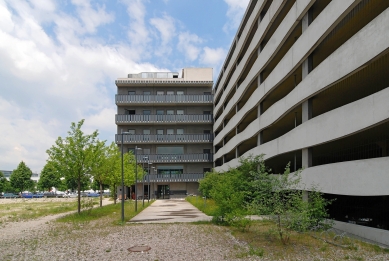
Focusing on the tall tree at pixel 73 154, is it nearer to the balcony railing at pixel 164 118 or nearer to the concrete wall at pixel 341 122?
the concrete wall at pixel 341 122

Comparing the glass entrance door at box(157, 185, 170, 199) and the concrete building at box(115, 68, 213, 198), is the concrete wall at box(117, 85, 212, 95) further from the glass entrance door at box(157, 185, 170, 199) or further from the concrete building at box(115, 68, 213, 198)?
the glass entrance door at box(157, 185, 170, 199)

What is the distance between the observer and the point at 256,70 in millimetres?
29344

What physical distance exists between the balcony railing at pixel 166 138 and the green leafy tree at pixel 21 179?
4086cm

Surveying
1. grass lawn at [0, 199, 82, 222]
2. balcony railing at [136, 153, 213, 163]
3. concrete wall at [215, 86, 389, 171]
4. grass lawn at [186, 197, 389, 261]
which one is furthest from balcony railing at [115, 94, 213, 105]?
grass lawn at [186, 197, 389, 261]

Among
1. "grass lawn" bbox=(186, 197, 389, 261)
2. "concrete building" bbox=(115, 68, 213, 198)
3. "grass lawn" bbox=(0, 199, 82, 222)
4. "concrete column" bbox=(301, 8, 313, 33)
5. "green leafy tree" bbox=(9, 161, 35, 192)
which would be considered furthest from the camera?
"green leafy tree" bbox=(9, 161, 35, 192)

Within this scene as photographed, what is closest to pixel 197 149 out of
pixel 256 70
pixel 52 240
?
pixel 256 70

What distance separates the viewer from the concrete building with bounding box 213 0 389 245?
1387 centimetres

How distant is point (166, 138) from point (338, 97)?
38624 millimetres

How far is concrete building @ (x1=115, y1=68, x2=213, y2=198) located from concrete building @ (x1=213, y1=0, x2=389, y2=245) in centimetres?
2810

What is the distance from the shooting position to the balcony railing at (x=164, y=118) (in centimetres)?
5575

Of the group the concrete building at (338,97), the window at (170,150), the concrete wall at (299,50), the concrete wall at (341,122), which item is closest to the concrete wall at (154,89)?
the window at (170,150)

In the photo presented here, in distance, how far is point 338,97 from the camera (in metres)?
20.1

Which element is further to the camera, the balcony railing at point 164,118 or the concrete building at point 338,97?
the balcony railing at point 164,118

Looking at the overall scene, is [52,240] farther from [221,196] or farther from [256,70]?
[256,70]
